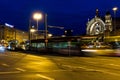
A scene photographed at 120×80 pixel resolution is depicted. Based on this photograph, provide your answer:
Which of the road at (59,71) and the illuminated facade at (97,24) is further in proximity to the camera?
the illuminated facade at (97,24)

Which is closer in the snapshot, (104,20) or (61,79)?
(61,79)

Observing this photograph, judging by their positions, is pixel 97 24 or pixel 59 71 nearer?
pixel 59 71

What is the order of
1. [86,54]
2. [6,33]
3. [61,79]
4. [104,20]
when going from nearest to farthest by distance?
[61,79], [86,54], [6,33], [104,20]

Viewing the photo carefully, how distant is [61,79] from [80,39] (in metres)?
41.0

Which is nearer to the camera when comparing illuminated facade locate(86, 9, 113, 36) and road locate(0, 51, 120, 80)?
road locate(0, 51, 120, 80)

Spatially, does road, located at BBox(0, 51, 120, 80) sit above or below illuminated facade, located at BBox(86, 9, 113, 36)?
below

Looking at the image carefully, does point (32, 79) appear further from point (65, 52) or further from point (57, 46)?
point (57, 46)

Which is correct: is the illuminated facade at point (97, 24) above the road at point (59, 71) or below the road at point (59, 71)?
above

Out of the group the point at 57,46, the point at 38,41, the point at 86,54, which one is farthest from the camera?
the point at 38,41

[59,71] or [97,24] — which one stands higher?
[97,24]

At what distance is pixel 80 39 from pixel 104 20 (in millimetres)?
126641

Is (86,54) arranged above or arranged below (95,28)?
below

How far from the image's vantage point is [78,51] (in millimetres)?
50406

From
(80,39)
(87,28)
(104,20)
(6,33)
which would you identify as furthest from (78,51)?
(87,28)
